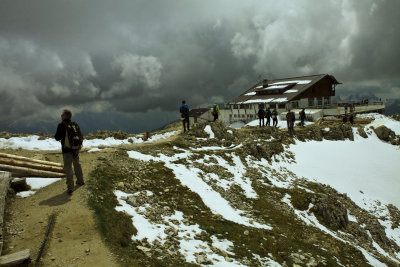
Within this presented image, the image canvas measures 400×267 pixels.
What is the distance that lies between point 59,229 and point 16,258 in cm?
167

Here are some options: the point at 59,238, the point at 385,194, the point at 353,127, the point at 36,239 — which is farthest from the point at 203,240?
the point at 353,127

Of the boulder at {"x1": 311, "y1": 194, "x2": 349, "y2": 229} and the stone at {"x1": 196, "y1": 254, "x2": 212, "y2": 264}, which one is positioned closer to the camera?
the stone at {"x1": 196, "y1": 254, "x2": 212, "y2": 264}

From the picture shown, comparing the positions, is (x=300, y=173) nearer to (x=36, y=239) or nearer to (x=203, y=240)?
(x=203, y=240)

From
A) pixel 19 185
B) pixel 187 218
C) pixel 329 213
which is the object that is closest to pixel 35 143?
pixel 19 185

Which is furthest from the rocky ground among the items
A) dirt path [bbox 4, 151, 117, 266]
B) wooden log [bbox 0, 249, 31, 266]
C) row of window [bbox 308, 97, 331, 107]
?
row of window [bbox 308, 97, 331, 107]

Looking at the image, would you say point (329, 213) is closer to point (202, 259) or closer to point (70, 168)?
point (202, 259)

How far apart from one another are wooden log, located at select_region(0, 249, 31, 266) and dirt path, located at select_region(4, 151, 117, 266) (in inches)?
13.5

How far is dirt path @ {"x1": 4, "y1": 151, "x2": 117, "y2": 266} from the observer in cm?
651

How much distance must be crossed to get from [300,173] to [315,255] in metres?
17.5

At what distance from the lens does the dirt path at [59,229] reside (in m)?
6.51

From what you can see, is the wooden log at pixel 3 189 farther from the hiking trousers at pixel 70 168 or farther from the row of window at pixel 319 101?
the row of window at pixel 319 101

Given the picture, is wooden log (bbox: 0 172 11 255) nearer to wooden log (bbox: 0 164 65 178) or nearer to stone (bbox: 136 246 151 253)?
wooden log (bbox: 0 164 65 178)

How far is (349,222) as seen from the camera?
19.5 meters

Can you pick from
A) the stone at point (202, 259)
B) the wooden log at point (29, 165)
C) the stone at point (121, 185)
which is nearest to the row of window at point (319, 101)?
the stone at point (121, 185)
